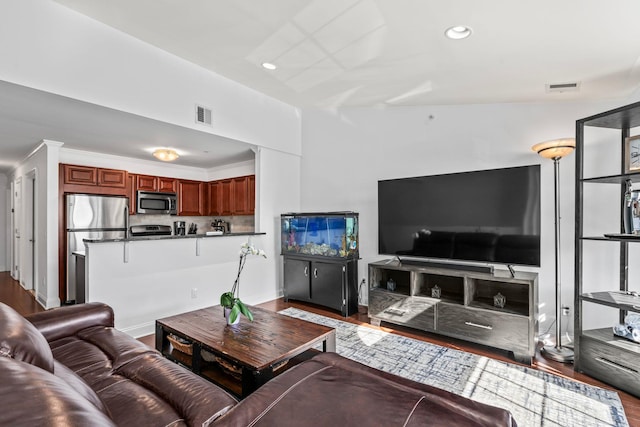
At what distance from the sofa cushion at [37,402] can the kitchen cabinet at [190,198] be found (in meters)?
5.63

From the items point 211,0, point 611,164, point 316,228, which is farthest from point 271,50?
point 611,164

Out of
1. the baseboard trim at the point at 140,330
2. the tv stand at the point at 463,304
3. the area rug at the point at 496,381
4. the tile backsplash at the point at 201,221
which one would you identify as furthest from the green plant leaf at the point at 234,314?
the tile backsplash at the point at 201,221

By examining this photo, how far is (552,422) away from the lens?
188cm

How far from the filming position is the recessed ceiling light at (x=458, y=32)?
2217 millimetres

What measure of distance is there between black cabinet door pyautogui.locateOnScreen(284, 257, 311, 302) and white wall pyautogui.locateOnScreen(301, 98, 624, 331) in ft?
2.53

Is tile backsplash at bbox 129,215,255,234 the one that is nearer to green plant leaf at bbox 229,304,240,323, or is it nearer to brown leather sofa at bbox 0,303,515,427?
green plant leaf at bbox 229,304,240,323

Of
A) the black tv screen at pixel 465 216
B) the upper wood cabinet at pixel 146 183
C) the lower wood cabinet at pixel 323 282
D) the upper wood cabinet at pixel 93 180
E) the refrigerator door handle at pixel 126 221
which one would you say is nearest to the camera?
the black tv screen at pixel 465 216

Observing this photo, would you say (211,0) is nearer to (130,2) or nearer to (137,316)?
(130,2)

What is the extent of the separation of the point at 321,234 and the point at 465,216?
1.81m

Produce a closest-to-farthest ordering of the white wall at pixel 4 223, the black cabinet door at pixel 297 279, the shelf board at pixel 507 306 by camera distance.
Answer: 1. the shelf board at pixel 507 306
2. the black cabinet door at pixel 297 279
3. the white wall at pixel 4 223

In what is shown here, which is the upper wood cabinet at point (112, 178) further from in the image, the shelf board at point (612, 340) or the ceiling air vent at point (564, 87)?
the shelf board at point (612, 340)

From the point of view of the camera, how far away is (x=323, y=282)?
418 cm

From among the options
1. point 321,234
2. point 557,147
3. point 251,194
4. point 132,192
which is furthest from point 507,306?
point 132,192

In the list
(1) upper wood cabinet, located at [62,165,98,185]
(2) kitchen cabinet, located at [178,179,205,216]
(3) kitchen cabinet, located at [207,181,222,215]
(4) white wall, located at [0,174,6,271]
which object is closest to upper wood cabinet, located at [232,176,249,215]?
(3) kitchen cabinet, located at [207,181,222,215]
